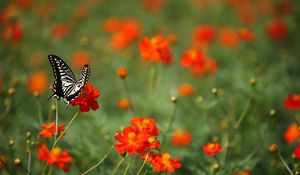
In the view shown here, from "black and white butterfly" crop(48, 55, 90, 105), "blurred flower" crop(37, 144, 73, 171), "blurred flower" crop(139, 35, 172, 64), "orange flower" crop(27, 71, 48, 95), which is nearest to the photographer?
"blurred flower" crop(37, 144, 73, 171)

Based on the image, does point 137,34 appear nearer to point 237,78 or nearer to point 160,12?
point 237,78

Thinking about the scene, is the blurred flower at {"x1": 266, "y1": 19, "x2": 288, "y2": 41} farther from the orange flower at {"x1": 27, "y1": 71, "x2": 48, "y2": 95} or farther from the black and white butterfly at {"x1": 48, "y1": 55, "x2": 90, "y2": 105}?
the black and white butterfly at {"x1": 48, "y1": 55, "x2": 90, "y2": 105}

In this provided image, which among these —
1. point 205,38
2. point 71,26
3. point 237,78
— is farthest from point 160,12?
point 237,78

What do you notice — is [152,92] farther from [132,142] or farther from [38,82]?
[132,142]

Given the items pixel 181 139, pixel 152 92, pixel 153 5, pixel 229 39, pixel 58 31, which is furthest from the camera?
pixel 153 5

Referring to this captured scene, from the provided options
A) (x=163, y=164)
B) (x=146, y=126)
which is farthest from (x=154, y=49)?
(x=163, y=164)

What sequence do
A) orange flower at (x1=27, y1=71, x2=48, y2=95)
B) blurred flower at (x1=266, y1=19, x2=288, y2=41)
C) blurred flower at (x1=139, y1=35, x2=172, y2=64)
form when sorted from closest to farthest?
blurred flower at (x1=139, y1=35, x2=172, y2=64)
orange flower at (x1=27, y1=71, x2=48, y2=95)
blurred flower at (x1=266, y1=19, x2=288, y2=41)

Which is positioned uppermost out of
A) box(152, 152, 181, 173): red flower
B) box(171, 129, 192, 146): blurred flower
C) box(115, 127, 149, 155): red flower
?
box(171, 129, 192, 146): blurred flower

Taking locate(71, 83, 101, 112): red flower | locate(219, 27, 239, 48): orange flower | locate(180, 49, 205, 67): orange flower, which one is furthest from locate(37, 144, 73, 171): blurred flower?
locate(219, 27, 239, 48): orange flower
